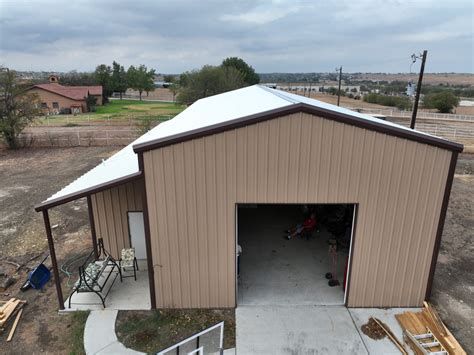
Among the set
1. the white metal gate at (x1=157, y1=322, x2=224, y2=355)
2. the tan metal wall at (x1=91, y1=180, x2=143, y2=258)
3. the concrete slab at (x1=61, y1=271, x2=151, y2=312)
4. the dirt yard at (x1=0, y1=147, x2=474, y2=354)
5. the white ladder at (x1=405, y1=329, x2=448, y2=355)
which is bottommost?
the dirt yard at (x1=0, y1=147, x2=474, y2=354)

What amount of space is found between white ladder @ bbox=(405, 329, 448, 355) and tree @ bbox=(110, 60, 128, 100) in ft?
236

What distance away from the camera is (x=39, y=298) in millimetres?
7531

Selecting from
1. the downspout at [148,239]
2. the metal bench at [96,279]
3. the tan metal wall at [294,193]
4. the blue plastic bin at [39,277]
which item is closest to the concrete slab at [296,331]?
the tan metal wall at [294,193]

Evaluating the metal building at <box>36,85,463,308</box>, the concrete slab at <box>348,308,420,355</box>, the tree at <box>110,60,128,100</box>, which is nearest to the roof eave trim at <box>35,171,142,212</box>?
the metal building at <box>36,85,463,308</box>

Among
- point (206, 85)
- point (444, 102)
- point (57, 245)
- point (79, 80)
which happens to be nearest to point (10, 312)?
point (57, 245)

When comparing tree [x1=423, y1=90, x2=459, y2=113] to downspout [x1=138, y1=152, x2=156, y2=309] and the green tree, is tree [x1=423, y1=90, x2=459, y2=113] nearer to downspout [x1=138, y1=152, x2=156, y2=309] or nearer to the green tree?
downspout [x1=138, y1=152, x2=156, y2=309]

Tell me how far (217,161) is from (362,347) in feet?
13.4

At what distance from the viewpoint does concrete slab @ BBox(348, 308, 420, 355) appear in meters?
5.91

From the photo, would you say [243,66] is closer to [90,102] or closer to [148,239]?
[90,102]

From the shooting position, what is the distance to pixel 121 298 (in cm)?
737

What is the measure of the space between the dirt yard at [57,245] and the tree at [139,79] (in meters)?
56.5

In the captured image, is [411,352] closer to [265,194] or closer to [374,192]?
[374,192]

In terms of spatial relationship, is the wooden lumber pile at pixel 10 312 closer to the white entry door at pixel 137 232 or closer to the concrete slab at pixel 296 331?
the white entry door at pixel 137 232

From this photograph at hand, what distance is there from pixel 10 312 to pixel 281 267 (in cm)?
587
